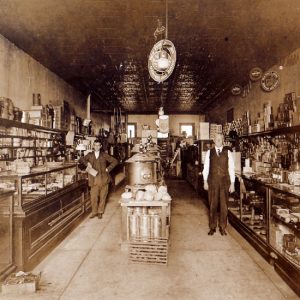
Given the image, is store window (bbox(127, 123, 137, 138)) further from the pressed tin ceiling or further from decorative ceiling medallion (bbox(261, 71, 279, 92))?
decorative ceiling medallion (bbox(261, 71, 279, 92))

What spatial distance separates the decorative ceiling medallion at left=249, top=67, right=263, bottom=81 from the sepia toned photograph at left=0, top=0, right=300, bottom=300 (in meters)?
0.15

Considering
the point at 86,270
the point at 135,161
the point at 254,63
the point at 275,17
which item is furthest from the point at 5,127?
the point at 254,63

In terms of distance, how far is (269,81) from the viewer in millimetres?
7828

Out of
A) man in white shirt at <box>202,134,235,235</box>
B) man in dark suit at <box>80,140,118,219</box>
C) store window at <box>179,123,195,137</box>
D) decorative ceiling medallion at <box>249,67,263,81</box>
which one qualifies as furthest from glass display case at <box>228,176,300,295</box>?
store window at <box>179,123,195,137</box>

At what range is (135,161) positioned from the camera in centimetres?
587

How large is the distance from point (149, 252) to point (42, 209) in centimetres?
158

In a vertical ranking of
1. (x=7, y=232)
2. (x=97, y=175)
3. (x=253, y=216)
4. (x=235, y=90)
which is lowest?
(x=253, y=216)

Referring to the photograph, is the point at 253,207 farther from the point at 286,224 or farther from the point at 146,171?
the point at 146,171

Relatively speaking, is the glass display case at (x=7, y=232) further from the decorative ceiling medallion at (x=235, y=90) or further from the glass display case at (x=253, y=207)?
the decorative ceiling medallion at (x=235, y=90)

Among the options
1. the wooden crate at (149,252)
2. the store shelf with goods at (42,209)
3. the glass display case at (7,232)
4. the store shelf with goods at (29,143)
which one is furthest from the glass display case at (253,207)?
the store shelf with goods at (29,143)

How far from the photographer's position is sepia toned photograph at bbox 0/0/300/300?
11.6ft

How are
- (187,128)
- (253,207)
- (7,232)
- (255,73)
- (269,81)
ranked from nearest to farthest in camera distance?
(7,232), (253,207), (269,81), (255,73), (187,128)

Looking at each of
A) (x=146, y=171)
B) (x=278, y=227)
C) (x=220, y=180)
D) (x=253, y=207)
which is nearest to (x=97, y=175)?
(x=146, y=171)

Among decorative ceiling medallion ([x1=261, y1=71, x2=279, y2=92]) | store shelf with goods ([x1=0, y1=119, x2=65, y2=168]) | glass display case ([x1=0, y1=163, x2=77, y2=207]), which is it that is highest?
decorative ceiling medallion ([x1=261, y1=71, x2=279, y2=92])
